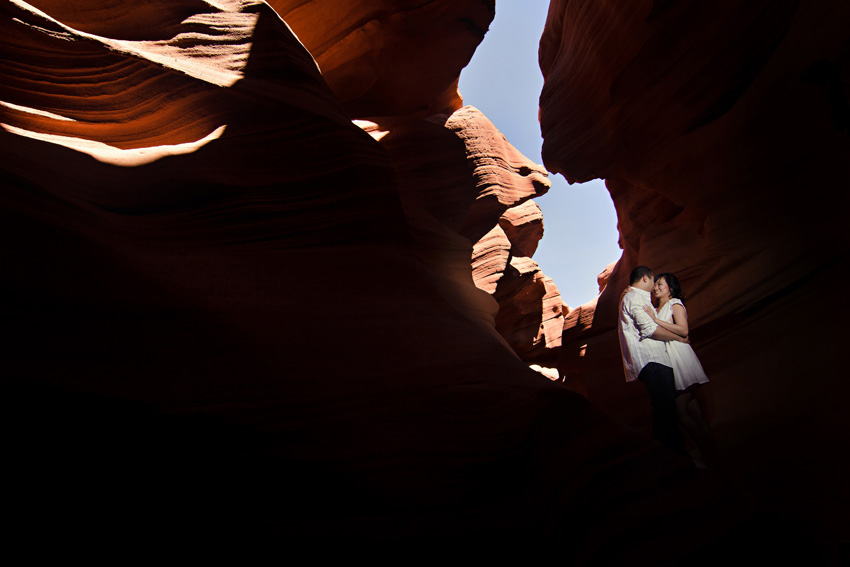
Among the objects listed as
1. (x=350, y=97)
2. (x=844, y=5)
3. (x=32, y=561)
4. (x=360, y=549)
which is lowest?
(x=360, y=549)

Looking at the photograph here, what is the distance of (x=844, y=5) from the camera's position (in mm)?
5352

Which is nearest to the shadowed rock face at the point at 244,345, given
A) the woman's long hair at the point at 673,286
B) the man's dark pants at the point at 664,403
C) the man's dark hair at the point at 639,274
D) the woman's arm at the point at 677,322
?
the man's dark pants at the point at 664,403

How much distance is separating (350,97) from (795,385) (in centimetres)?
780

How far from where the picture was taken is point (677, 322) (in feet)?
14.6

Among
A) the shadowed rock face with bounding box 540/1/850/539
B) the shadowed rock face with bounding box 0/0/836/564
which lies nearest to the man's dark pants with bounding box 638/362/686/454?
the shadowed rock face with bounding box 0/0/836/564

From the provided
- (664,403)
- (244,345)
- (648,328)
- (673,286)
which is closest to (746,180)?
(673,286)

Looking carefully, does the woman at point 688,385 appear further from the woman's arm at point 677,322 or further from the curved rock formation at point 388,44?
the curved rock formation at point 388,44

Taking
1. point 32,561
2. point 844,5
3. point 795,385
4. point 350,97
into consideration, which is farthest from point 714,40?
point 32,561

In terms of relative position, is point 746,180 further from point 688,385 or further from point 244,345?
point 244,345

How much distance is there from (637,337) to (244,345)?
11.1 ft

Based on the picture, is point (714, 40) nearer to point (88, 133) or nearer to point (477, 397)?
point (477, 397)

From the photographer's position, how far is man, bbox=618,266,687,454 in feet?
13.9

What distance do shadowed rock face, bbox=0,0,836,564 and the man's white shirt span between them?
0.65 metres

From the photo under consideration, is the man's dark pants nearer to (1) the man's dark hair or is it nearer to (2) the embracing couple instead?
(2) the embracing couple
